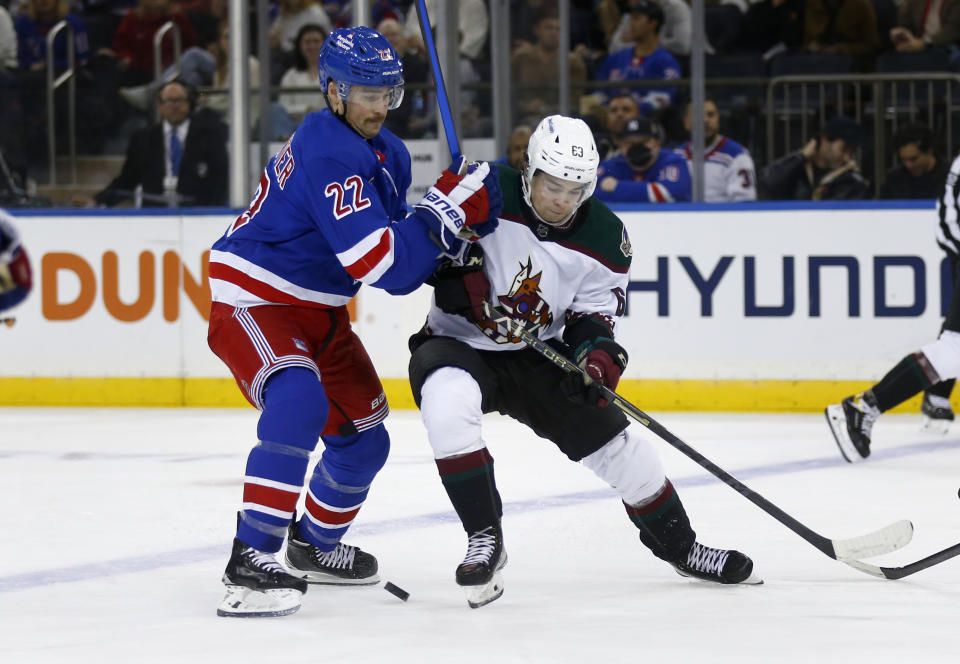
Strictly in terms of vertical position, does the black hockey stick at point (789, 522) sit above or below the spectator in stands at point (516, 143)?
below

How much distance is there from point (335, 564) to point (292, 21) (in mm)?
4329

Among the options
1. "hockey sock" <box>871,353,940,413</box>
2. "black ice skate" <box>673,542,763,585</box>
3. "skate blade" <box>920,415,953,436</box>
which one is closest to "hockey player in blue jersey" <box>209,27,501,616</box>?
"black ice skate" <box>673,542,763,585</box>

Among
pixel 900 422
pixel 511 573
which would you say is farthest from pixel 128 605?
pixel 900 422

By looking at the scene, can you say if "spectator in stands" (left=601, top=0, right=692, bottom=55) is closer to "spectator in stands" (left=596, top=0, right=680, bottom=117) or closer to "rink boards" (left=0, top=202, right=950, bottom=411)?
"spectator in stands" (left=596, top=0, right=680, bottom=117)

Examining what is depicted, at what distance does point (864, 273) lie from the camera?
20.3 ft

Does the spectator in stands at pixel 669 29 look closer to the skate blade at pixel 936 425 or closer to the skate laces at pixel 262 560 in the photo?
the skate blade at pixel 936 425

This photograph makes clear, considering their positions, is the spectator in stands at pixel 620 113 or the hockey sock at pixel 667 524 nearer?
the hockey sock at pixel 667 524

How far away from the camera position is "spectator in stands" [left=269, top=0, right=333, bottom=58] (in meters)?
6.90

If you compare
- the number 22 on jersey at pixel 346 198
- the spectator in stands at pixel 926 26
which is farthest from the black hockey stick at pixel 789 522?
the spectator in stands at pixel 926 26

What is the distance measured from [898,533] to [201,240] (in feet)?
13.6

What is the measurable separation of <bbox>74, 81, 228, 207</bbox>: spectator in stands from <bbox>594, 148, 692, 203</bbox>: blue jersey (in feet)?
5.63

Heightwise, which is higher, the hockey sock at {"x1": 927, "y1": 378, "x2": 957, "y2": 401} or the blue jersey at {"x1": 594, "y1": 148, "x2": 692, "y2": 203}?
the blue jersey at {"x1": 594, "y1": 148, "x2": 692, "y2": 203}

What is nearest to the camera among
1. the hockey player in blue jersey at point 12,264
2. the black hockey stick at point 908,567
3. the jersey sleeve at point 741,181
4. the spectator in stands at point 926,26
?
the hockey player in blue jersey at point 12,264

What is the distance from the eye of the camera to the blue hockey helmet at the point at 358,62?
2.86m
